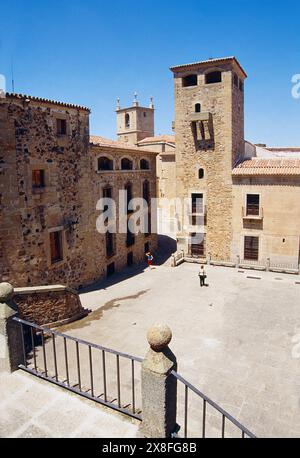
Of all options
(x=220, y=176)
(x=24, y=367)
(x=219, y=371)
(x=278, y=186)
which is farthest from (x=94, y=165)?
(x=24, y=367)

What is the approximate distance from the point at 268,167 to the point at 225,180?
283 cm

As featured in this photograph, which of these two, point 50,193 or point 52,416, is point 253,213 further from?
point 52,416

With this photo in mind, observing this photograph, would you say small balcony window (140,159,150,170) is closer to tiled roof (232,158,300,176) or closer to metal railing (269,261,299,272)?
tiled roof (232,158,300,176)

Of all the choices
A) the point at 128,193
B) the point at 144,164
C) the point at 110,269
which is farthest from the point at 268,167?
the point at 110,269

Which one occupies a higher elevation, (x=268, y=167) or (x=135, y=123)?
(x=135, y=123)

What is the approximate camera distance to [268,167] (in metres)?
22.1

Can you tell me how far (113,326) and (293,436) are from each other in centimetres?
825

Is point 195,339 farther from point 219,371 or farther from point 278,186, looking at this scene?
point 278,186

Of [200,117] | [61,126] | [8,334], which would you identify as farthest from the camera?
[200,117]

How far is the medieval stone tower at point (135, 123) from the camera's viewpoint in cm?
5050

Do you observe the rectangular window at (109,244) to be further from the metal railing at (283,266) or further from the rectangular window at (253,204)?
Answer: the metal railing at (283,266)

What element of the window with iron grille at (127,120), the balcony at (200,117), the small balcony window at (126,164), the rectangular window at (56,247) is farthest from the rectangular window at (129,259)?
the window with iron grille at (127,120)

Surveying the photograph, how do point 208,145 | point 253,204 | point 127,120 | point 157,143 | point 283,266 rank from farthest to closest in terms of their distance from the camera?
point 127,120, point 157,143, point 208,145, point 253,204, point 283,266

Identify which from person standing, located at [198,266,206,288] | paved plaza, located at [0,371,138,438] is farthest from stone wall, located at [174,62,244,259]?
paved plaza, located at [0,371,138,438]
